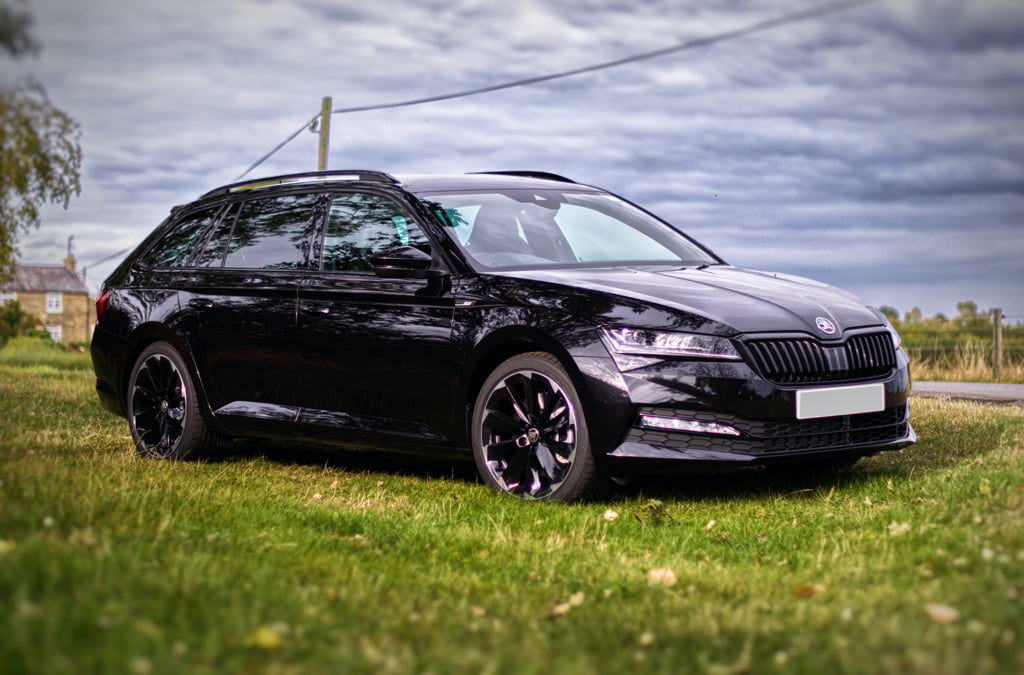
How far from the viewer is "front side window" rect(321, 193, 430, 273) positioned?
6539 millimetres

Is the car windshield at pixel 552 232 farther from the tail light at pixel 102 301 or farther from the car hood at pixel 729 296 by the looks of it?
the tail light at pixel 102 301

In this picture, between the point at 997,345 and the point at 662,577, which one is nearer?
the point at 662,577

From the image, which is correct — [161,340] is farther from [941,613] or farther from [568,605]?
[941,613]

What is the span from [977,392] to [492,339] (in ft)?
33.6

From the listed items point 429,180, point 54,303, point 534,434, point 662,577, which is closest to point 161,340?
point 429,180

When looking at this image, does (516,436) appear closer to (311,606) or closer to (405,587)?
(405,587)

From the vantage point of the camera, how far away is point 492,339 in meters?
5.89

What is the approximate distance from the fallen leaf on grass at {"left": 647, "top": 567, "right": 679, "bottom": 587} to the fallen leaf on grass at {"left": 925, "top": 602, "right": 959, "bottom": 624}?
42.1 inches

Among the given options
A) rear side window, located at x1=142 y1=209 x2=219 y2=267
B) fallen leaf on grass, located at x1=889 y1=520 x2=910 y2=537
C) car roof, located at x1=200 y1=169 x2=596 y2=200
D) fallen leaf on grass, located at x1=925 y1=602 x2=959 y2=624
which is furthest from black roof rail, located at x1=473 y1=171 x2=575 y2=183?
fallen leaf on grass, located at x1=925 y1=602 x2=959 y2=624

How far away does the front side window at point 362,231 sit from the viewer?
21.5 ft

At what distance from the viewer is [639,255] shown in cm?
679

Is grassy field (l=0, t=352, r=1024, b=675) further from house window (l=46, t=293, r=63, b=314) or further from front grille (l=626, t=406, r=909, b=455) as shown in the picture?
house window (l=46, t=293, r=63, b=314)

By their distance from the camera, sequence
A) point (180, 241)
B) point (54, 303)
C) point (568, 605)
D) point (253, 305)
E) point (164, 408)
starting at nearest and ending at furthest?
1. point (568, 605)
2. point (253, 305)
3. point (164, 408)
4. point (180, 241)
5. point (54, 303)

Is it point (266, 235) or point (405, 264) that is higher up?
point (266, 235)
